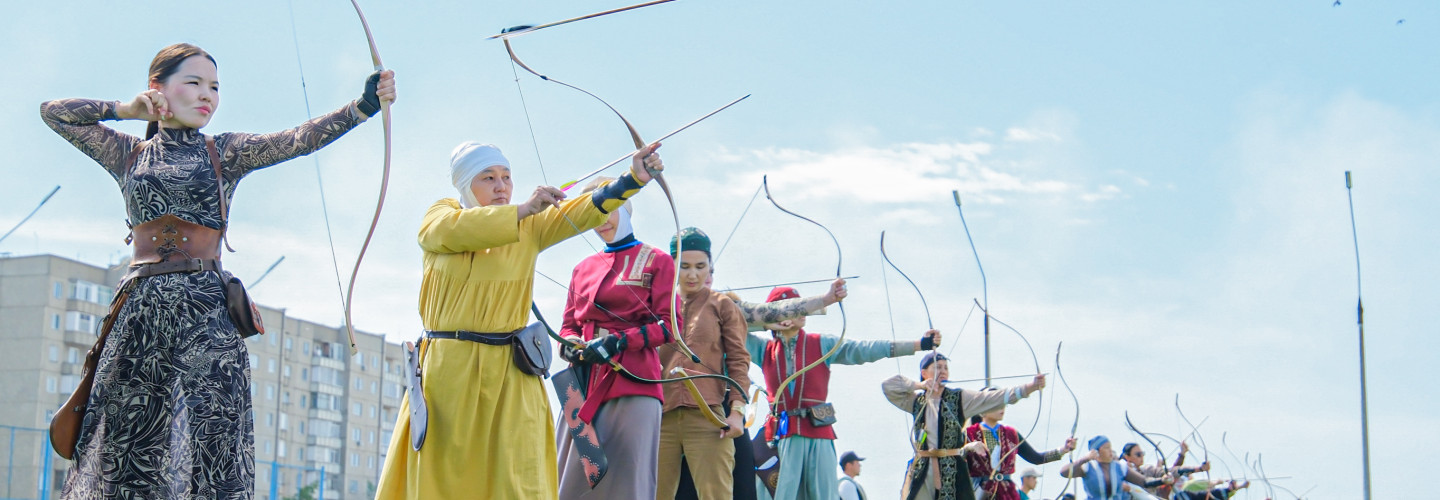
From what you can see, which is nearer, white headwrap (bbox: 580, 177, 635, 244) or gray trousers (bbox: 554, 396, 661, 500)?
gray trousers (bbox: 554, 396, 661, 500)

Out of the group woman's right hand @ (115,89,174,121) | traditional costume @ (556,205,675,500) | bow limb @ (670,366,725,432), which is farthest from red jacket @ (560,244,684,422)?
woman's right hand @ (115,89,174,121)

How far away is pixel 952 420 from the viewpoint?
8203 millimetres

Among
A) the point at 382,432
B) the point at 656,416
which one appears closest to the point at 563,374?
the point at 656,416

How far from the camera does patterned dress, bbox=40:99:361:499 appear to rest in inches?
148

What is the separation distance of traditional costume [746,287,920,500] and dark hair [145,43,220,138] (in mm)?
3938

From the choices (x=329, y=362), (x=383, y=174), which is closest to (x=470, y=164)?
(x=383, y=174)

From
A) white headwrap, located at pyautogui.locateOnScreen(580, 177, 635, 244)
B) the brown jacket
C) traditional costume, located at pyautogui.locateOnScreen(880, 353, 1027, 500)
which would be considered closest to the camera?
white headwrap, located at pyautogui.locateOnScreen(580, 177, 635, 244)

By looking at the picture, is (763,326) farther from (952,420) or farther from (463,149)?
(463,149)

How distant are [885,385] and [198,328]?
5.38 meters

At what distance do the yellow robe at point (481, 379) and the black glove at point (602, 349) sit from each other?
2.34 ft

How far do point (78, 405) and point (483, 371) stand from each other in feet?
3.87

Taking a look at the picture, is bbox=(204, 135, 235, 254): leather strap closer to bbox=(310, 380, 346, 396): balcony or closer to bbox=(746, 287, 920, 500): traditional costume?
bbox=(746, 287, 920, 500): traditional costume

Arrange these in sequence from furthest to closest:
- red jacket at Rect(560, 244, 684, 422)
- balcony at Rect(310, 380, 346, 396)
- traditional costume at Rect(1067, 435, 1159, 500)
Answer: balcony at Rect(310, 380, 346, 396) < traditional costume at Rect(1067, 435, 1159, 500) < red jacket at Rect(560, 244, 684, 422)

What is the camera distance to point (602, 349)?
17.4ft
